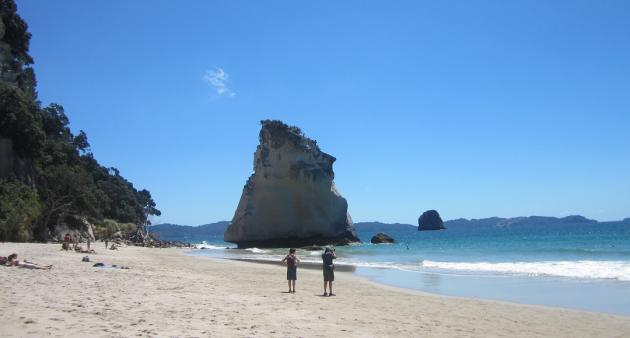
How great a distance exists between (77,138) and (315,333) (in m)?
74.5

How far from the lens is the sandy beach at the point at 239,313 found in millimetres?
7754

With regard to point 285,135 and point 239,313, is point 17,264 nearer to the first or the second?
point 239,313

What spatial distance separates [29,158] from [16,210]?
27.6 feet

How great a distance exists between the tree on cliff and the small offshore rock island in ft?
69.3

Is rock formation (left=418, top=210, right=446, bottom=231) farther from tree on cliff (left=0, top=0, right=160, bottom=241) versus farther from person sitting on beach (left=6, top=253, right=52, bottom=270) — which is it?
person sitting on beach (left=6, top=253, right=52, bottom=270)

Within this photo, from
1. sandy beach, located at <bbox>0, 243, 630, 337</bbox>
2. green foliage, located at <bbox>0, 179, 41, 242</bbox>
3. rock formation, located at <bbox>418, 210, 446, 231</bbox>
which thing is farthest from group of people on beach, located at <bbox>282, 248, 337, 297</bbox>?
rock formation, located at <bbox>418, 210, 446, 231</bbox>

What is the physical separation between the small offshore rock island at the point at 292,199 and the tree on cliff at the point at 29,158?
21117 mm

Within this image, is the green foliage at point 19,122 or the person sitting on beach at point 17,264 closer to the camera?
the person sitting on beach at point 17,264

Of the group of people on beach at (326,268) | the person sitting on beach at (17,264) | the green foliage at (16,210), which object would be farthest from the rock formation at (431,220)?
the person sitting on beach at (17,264)

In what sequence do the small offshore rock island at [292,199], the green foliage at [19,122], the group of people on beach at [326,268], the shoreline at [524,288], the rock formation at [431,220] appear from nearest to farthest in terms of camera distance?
the shoreline at [524,288] < the group of people on beach at [326,268] < the green foliage at [19,122] < the small offshore rock island at [292,199] < the rock formation at [431,220]

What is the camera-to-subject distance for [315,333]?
27.1 ft

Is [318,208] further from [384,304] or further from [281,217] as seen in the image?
[384,304]

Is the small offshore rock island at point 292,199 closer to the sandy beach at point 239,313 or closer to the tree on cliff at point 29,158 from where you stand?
the tree on cliff at point 29,158

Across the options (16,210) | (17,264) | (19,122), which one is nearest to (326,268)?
(17,264)
